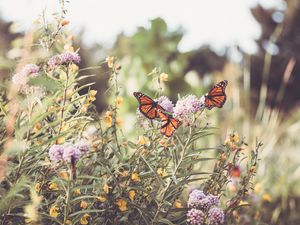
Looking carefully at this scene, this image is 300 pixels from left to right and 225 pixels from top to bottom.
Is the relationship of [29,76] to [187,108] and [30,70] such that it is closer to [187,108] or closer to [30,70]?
[30,70]

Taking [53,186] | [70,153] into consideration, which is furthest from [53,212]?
[70,153]

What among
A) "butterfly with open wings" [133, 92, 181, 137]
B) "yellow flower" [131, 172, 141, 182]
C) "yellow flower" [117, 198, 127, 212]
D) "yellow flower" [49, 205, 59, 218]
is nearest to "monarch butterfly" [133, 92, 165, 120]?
"butterfly with open wings" [133, 92, 181, 137]

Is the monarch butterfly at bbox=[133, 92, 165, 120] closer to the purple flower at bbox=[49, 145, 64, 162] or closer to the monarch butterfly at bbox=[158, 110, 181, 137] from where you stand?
the monarch butterfly at bbox=[158, 110, 181, 137]

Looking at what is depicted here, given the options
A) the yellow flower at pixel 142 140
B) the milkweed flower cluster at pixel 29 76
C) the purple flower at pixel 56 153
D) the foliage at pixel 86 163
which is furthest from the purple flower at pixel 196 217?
the milkweed flower cluster at pixel 29 76

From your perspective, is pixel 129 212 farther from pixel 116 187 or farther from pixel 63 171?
pixel 63 171

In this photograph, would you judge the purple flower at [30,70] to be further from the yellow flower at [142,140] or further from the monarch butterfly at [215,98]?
the monarch butterfly at [215,98]

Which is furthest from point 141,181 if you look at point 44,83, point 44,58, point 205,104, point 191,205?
point 44,83
